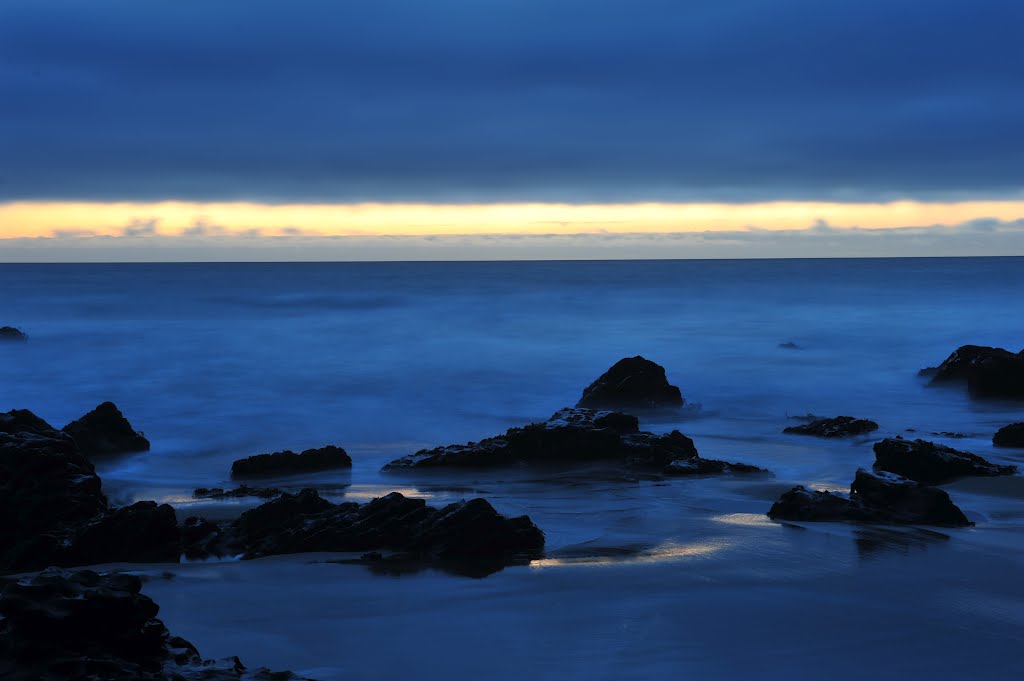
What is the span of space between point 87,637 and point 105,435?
383 inches

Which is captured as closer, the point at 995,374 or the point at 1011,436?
the point at 1011,436

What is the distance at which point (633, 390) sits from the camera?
18.7 metres

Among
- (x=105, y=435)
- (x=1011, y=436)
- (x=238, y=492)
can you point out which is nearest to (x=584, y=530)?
(x=238, y=492)

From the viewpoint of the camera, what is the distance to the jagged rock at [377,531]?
827cm

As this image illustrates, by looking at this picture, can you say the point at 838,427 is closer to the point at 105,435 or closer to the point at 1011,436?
the point at 1011,436

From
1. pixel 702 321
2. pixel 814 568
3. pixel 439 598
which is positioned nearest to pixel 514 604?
pixel 439 598

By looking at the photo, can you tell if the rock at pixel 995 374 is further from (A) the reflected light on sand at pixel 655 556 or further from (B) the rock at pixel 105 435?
(B) the rock at pixel 105 435

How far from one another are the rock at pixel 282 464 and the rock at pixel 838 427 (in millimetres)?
7138

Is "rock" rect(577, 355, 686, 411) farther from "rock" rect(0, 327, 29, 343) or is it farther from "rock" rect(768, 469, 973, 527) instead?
"rock" rect(0, 327, 29, 343)

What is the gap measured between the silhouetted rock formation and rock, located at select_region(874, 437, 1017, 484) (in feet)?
25.6

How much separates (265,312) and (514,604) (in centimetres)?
5510

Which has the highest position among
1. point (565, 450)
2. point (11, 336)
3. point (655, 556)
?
point (11, 336)

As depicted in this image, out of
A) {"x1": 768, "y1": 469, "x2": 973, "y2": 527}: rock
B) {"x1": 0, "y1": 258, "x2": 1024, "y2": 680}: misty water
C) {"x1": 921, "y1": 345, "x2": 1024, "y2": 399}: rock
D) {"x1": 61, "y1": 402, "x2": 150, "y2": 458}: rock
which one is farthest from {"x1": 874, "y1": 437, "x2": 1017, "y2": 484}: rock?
{"x1": 61, "y1": 402, "x2": 150, "y2": 458}: rock

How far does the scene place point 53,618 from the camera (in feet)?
15.3
